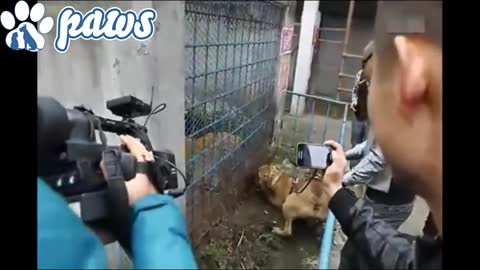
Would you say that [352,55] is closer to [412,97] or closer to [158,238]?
[412,97]

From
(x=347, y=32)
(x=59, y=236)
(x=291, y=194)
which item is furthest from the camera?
(x=291, y=194)

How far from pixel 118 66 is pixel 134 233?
16 centimetres

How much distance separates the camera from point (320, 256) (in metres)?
0.69

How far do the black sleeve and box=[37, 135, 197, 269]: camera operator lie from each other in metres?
0.21

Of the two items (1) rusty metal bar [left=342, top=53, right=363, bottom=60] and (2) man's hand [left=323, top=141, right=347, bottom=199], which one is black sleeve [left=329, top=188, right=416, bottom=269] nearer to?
(2) man's hand [left=323, top=141, right=347, bottom=199]

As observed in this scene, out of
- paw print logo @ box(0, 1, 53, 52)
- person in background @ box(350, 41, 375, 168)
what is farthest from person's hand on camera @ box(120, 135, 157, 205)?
person in background @ box(350, 41, 375, 168)

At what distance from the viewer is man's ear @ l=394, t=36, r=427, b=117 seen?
0.37m

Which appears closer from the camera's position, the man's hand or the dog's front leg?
the man's hand

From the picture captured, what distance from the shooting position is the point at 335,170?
500 millimetres

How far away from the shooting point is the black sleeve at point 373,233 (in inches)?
20.2

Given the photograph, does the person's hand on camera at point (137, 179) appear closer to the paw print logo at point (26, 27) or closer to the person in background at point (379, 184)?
the paw print logo at point (26, 27)

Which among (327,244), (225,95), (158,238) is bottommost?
(327,244)

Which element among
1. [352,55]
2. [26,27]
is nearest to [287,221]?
[352,55]

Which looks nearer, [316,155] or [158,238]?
[158,238]
